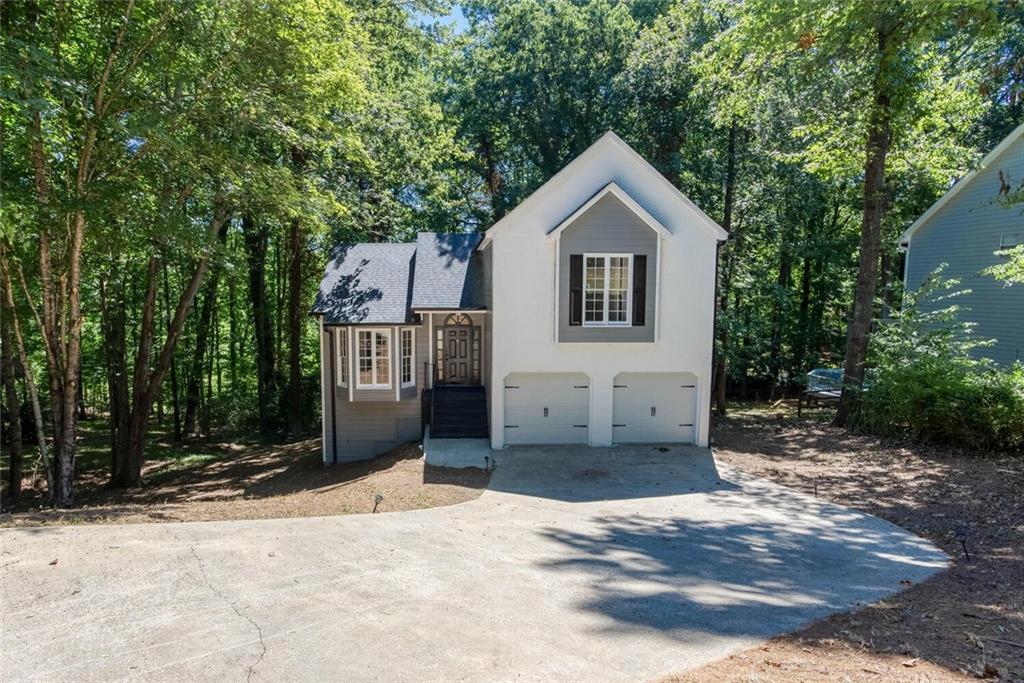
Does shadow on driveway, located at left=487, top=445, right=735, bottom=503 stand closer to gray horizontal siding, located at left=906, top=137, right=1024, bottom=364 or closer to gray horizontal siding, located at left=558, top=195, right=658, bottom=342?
gray horizontal siding, located at left=558, top=195, right=658, bottom=342

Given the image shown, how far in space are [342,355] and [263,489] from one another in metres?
3.71

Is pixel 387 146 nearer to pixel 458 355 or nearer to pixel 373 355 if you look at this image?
pixel 458 355

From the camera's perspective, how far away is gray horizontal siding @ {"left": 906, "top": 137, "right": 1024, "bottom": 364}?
706 inches

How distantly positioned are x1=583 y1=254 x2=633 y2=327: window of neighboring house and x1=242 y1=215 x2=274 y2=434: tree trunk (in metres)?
12.3

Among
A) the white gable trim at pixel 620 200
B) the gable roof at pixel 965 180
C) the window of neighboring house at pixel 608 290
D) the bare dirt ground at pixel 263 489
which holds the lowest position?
the bare dirt ground at pixel 263 489

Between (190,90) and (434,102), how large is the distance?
40.4 ft

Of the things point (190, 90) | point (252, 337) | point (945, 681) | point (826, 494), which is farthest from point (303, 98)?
point (252, 337)

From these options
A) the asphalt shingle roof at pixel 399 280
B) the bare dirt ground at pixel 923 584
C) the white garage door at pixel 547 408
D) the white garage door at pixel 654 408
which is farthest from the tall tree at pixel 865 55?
the asphalt shingle roof at pixel 399 280

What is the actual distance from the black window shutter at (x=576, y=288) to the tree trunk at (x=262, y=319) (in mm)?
11930

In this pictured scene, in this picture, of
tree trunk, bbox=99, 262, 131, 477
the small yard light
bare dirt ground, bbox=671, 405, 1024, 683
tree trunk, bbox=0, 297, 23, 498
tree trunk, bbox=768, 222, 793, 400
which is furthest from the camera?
tree trunk, bbox=768, 222, 793, 400

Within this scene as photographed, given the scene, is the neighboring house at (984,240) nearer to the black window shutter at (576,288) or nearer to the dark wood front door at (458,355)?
the black window shutter at (576,288)

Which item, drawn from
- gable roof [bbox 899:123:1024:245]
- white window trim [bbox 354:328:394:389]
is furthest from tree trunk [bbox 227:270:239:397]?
gable roof [bbox 899:123:1024:245]

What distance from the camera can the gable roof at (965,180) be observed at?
57.3ft

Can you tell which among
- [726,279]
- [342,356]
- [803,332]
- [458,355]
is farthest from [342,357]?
[803,332]
